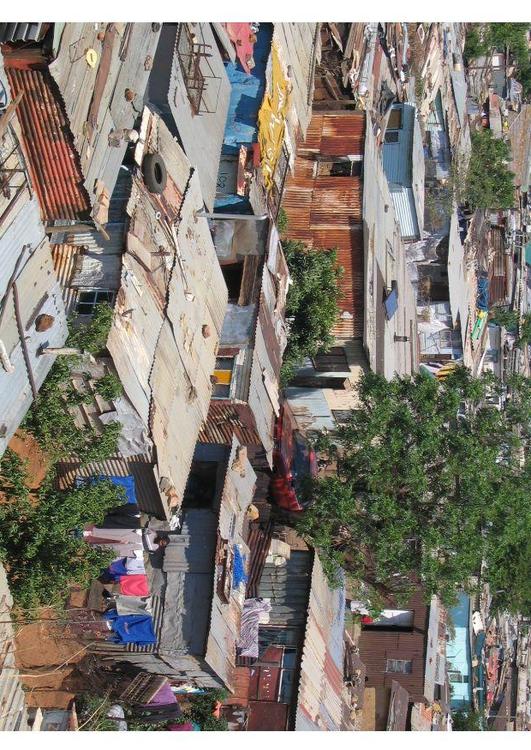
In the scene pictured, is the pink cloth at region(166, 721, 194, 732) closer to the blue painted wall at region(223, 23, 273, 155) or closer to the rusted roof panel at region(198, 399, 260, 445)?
the rusted roof panel at region(198, 399, 260, 445)

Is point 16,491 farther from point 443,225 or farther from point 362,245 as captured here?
point 443,225

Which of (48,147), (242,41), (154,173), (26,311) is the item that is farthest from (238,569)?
(242,41)

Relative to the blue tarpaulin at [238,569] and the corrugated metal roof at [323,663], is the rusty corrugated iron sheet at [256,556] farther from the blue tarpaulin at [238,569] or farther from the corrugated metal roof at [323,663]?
the corrugated metal roof at [323,663]

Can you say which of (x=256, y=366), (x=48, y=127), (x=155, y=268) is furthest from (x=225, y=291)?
(x=48, y=127)

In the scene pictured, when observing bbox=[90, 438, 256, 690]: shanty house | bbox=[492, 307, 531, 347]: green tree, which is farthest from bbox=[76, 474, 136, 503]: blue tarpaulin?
bbox=[492, 307, 531, 347]: green tree

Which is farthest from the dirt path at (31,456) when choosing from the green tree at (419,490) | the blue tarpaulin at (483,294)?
the blue tarpaulin at (483,294)

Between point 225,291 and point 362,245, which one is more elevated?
point 362,245
